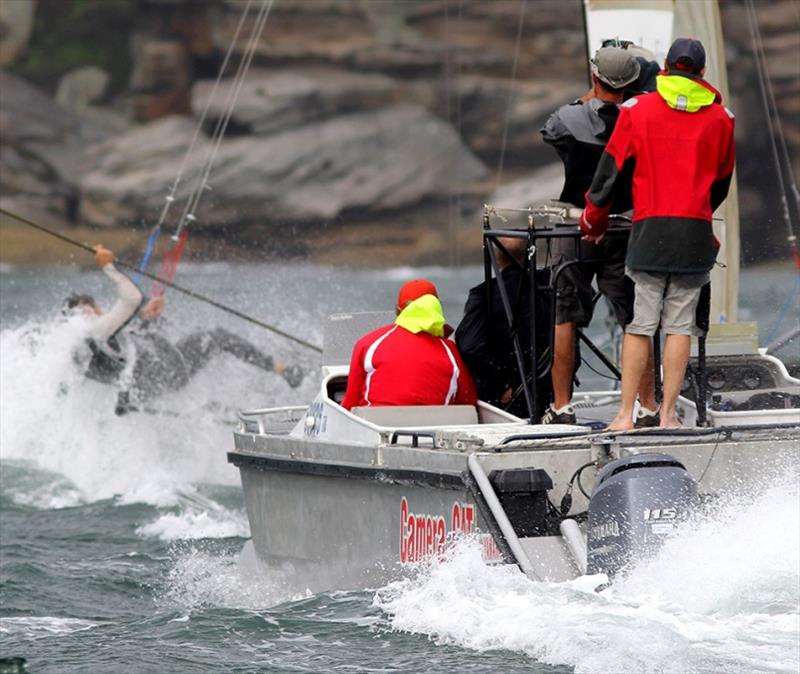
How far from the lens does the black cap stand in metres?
8.26

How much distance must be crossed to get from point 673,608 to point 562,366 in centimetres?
217

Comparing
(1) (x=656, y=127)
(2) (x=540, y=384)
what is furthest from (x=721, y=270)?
(1) (x=656, y=127)

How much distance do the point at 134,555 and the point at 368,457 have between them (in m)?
3.60

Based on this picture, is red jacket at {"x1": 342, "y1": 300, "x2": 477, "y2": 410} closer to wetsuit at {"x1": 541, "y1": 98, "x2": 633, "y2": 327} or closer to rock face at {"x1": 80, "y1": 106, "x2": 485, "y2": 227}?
wetsuit at {"x1": 541, "y1": 98, "x2": 633, "y2": 327}

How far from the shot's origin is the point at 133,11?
55469mm

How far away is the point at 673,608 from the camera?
6984mm

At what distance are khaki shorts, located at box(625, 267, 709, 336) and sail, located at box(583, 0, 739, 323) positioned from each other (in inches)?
148

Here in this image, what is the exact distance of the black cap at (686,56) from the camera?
8.26m

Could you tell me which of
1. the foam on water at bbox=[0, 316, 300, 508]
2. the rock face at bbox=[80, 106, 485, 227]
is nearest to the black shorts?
the foam on water at bbox=[0, 316, 300, 508]

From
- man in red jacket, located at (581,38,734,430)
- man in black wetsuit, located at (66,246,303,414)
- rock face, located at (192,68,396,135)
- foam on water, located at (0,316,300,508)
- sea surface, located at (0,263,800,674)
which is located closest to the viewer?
sea surface, located at (0,263,800,674)

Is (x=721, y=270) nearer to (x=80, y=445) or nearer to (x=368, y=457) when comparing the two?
(x=368, y=457)

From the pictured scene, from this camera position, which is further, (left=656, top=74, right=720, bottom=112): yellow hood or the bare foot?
the bare foot

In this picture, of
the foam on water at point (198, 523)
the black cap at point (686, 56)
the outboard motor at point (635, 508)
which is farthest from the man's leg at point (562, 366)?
the foam on water at point (198, 523)

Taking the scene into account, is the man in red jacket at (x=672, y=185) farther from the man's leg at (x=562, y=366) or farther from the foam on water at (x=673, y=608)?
the foam on water at (x=673, y=608)
